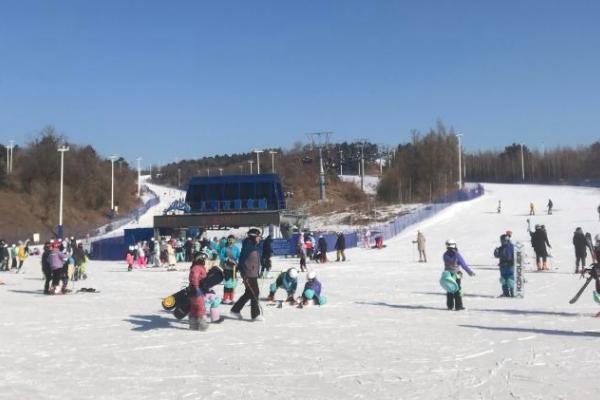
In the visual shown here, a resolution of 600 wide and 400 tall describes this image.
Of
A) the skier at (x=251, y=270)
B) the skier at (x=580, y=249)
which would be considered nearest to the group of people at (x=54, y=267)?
the skier at (x=251, y=270)

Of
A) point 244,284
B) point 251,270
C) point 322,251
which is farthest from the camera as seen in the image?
point 322,251

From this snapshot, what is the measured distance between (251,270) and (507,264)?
20.5ft

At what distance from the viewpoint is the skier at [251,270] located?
10695mm

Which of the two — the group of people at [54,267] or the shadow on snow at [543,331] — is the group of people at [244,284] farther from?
the group of people at [54,267]

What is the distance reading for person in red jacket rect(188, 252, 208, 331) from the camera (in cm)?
995

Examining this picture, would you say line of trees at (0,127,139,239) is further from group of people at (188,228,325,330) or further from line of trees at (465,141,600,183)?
line of trees at (465,141,600,183)

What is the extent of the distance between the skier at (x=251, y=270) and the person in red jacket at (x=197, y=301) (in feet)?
2.94

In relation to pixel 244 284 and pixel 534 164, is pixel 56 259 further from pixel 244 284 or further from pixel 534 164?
pixel 534 164

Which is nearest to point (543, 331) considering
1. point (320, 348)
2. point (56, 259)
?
point (320, 348)

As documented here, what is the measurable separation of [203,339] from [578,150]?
14279cm

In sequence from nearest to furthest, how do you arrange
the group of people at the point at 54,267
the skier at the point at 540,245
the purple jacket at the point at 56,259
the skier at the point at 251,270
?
the skier at the point at 251,270 < the purple jacket at the point at 56,259 < the group of people at the point at 54,267 < the skier at the point at 540,245

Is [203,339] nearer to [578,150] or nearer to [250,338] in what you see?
[250,338]

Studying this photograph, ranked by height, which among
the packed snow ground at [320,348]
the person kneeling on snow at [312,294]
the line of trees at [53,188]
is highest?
the line of trees at [53,188]

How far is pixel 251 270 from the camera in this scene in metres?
10.7
